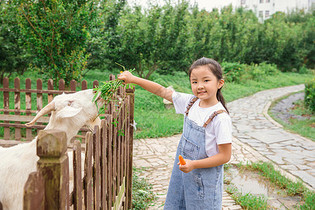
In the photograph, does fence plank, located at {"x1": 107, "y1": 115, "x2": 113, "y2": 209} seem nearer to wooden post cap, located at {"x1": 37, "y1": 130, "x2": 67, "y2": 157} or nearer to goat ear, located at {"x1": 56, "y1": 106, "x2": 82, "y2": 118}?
goat ear, located at {"x1": 56, "y1": 106, "x2": 82, "y2": 118}

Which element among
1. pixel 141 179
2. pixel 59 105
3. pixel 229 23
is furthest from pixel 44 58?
pixel 229 23

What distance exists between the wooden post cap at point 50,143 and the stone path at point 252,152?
2.82m

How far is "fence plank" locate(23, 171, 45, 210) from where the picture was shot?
3.10 feet

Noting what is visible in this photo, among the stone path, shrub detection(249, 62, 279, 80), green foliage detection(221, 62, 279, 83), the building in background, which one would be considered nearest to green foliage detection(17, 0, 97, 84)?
the stone path

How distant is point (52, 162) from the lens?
104 centimetres

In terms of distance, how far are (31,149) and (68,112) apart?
1.29 feet

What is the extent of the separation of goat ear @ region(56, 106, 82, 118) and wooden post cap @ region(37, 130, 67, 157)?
3.97 ft

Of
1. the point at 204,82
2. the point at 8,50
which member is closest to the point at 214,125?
the point at 204,82

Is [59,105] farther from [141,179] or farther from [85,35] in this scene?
[85,35]

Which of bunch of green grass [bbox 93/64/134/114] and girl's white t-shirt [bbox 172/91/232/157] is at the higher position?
bunch of green grass [bbox 93/64/134/114]

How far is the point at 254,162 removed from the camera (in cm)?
528

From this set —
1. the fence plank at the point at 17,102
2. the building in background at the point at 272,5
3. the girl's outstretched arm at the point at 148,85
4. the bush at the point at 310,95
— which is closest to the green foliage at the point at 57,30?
the fence plank at the point at 17,102

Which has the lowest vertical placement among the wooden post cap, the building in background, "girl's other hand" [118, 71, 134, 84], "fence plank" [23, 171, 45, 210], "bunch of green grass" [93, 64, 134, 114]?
"fence plank" [23, 171, 45, 210]

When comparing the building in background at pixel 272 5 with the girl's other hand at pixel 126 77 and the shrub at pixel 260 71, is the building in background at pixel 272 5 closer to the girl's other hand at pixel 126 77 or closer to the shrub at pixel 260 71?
the shrub at pixel 260 71
